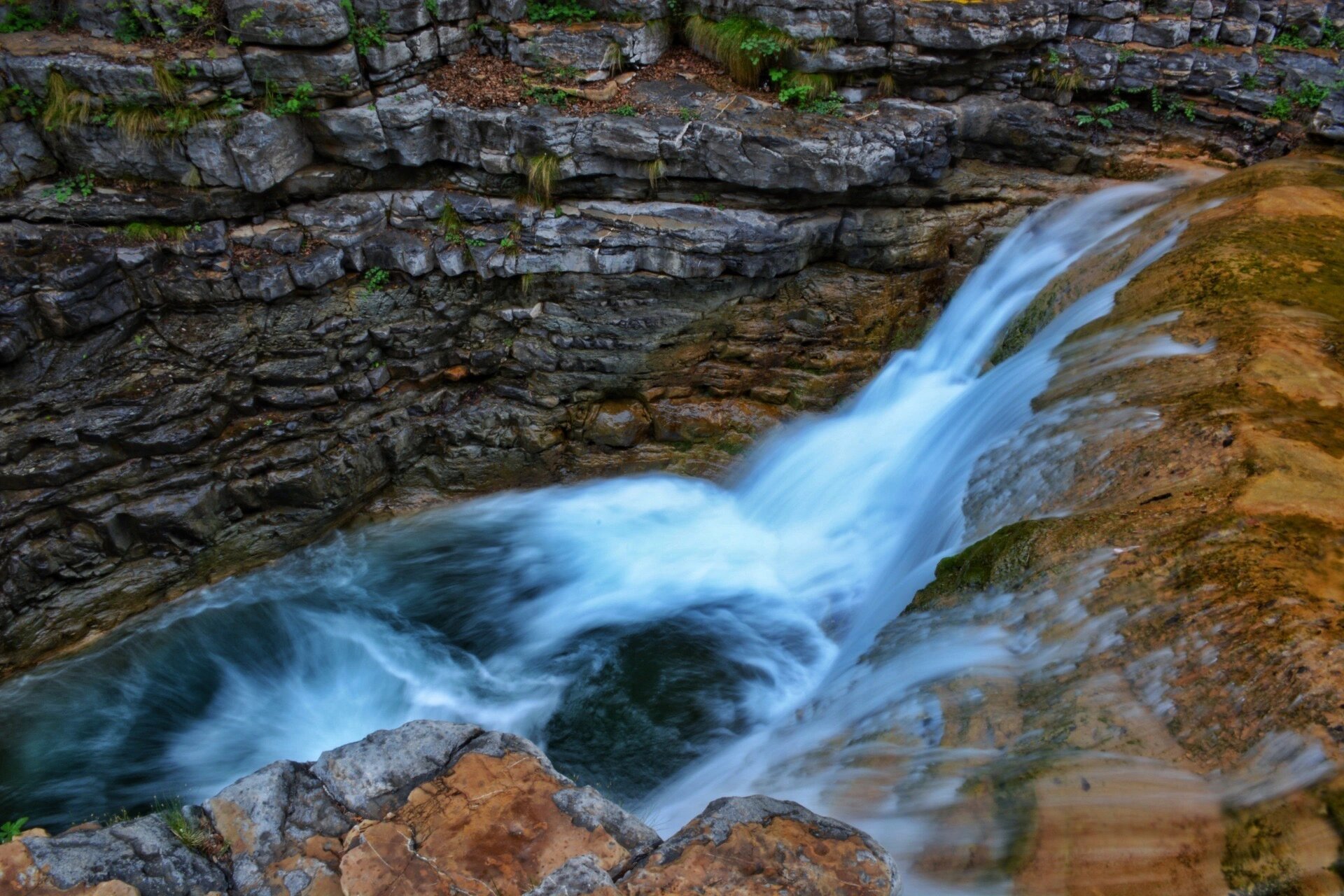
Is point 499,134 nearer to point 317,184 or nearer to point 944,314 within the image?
point 317,184

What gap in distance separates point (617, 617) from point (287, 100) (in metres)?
5.98

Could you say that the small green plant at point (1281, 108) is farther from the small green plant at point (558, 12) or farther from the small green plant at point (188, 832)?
the small green plant at point (188, 832)

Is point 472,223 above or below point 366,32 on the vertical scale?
below

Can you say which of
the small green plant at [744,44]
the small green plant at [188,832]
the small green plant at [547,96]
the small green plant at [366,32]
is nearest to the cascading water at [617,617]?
the small green plant at [188,832]

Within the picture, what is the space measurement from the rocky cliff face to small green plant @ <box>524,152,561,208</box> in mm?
31

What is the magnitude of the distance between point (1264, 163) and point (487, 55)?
8.18m

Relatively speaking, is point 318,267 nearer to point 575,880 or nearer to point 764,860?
point 575,880

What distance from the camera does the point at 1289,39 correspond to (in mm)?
9219

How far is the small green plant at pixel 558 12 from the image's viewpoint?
9133 mm

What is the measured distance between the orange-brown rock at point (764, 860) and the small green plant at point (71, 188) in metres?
8.02

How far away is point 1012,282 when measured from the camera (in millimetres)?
8922

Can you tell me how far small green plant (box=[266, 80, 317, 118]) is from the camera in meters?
8.05

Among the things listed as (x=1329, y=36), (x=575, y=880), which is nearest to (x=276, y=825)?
(x=575, y=880)

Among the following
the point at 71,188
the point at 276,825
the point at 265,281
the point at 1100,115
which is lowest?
the point at 276,825
